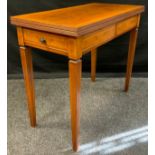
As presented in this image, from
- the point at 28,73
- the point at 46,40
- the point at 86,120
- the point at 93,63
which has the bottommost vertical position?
the point at 86,120

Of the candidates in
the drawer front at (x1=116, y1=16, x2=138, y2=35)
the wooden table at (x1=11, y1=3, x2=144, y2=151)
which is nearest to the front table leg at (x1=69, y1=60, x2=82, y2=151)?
the wooden table at (x1=11, y1=3, x2=144, y2=151)

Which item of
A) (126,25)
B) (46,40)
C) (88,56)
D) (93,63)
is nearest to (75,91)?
(46,40)

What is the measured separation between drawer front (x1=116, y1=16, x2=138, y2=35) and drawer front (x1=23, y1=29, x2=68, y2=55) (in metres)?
0.40

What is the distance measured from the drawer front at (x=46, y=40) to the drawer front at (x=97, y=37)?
3.5 inches

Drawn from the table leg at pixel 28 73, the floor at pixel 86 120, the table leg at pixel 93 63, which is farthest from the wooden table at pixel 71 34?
the table leg at pixel 93 63

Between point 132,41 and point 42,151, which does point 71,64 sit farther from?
point 132,41

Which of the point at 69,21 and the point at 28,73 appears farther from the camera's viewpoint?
the point at 28,73

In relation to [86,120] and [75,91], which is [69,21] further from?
[86,120]

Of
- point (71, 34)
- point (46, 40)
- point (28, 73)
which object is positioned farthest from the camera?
point (28, 73)

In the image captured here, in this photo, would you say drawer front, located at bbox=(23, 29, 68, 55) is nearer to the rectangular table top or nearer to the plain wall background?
the rectangular table top

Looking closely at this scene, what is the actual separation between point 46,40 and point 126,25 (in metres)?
0.56

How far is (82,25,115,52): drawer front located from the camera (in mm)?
1005

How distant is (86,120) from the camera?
1.47m

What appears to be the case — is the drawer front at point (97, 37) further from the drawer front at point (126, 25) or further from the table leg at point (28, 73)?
the table leg at point (28, 73)
